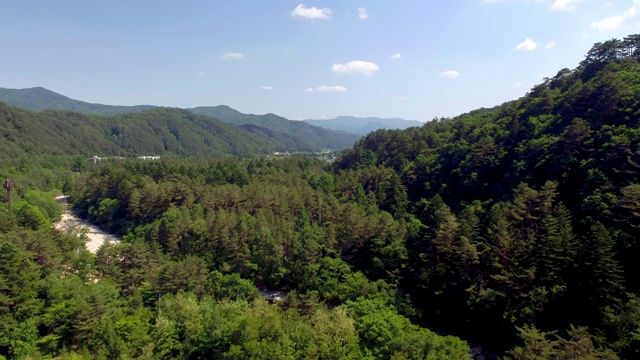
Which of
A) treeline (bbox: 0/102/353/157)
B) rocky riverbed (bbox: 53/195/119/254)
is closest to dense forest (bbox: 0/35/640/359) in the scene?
rocky riverbed (bbox: 53/195/119/254)

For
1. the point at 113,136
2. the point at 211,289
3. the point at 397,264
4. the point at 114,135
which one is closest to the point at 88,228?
the point at 211,289

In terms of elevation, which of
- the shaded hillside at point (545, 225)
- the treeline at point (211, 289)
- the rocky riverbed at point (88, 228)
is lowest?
the rocky riverbed at point (88, 228)

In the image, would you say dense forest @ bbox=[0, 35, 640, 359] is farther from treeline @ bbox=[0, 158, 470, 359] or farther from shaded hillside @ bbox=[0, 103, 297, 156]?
shaded hillside @ bbox=[0, 103, 297, 156]

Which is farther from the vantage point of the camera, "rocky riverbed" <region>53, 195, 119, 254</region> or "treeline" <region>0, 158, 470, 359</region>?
"rocky riverbed" <region>53, 195, 119, 254</region>

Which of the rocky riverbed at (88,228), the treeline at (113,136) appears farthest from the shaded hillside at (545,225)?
the treeline at (113,136)

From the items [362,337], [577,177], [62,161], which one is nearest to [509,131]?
[577,177]

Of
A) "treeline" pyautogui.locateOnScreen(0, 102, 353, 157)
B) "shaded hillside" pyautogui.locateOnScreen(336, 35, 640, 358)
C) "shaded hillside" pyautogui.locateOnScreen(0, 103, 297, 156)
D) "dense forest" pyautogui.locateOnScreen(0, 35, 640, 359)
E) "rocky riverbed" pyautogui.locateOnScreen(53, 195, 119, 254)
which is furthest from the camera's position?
"shaded hillside" pyautogui.locateOnScreen(0, 103, 297, 156)

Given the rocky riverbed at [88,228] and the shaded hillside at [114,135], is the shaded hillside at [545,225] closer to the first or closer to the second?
the rocky riverbed at [88,228]
